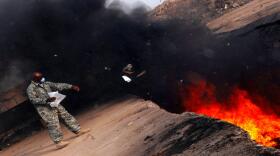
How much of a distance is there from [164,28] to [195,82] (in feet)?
20.0

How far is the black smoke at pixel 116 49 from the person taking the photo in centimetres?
1018

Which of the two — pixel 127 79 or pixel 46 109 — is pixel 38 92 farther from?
pixel 127 79

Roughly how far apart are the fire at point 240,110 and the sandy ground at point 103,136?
1421 mm

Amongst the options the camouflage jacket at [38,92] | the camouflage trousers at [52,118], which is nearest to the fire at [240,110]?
the camouflage trousers at [52,118]

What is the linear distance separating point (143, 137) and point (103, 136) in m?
1.67

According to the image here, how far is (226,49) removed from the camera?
1107cm

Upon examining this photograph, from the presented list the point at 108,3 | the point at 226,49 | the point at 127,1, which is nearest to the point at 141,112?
the point at 226,49

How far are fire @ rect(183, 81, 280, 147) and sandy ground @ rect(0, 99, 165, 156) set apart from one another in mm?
1421

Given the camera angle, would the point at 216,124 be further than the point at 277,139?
No

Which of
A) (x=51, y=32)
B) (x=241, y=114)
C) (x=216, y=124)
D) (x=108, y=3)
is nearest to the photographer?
(x=216, y=124)

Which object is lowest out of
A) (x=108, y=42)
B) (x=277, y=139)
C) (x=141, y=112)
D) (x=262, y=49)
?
(x=277, y=139)

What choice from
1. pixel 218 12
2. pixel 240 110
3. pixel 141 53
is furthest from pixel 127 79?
pixel 218 12

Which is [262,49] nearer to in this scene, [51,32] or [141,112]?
[141,112]

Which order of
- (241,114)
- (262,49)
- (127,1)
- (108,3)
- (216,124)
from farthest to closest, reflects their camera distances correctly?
(127,1) < (108,3) < (262,49) < (241,114) < (216,124)
